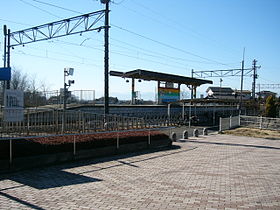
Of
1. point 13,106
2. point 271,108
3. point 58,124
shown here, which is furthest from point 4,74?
point 271,108

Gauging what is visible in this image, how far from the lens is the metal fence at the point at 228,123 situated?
25.5 metres

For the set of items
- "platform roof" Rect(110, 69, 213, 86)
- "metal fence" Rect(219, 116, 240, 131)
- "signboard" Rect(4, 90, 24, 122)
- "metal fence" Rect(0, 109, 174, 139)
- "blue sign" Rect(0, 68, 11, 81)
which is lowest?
"metal fence" Rect(219, 116, 240, 131)

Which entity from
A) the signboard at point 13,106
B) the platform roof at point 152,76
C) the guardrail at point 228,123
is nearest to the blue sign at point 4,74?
the signboard at point 13,106

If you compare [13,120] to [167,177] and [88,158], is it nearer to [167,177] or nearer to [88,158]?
[88,158]

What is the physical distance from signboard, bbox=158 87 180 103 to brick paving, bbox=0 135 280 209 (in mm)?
25289

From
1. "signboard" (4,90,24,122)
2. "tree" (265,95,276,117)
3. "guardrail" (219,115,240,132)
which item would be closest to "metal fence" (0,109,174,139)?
"signboard" (4,90,24,122)

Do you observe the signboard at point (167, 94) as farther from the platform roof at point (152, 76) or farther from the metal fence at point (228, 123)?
the metal fence at point (228, 123)

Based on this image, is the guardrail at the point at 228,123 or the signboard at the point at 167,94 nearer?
→ the guardrail at the point at 228,123

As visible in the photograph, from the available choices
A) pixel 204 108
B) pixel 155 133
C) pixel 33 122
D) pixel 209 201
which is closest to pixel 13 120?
pixel 33 122

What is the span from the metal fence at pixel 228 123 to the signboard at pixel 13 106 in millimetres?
19217

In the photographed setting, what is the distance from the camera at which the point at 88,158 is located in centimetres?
1037

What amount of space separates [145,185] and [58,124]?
4.59 meters

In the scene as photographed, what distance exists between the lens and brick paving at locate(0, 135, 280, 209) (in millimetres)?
5883

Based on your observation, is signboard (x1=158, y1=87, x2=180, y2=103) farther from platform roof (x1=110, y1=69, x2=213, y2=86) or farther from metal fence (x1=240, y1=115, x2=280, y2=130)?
metal fence (x1=240, y1=115, x2=280, y2=130)
